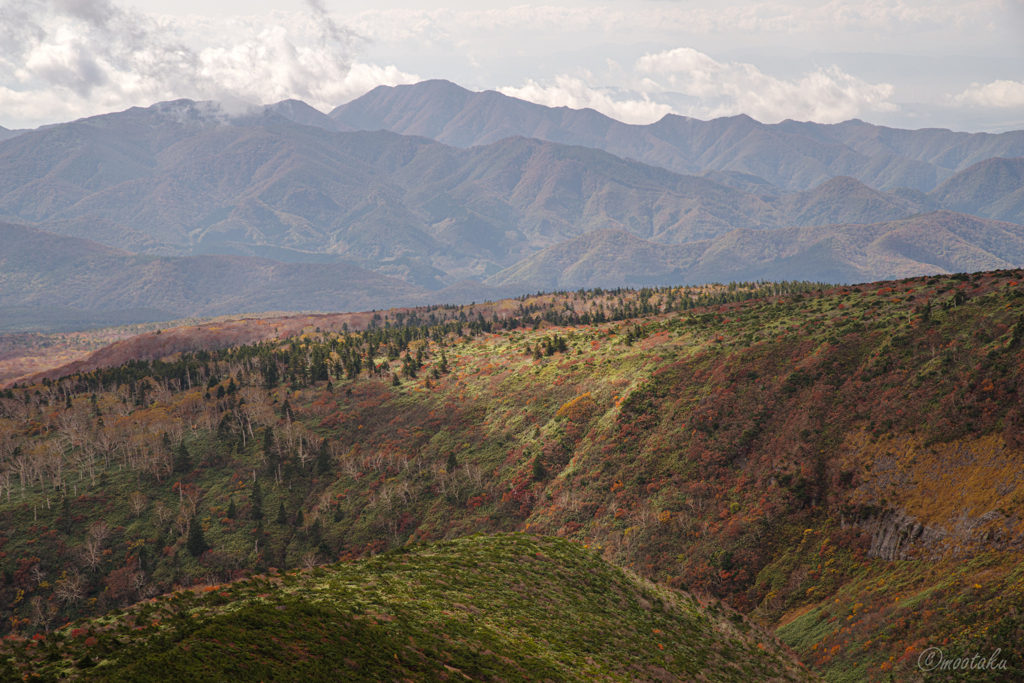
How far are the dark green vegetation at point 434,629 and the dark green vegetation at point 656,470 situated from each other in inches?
462

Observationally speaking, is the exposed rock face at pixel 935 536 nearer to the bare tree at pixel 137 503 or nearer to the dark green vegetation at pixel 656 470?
the dark green vegetation at pixel 656 470

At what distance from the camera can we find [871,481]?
6512 centimetres

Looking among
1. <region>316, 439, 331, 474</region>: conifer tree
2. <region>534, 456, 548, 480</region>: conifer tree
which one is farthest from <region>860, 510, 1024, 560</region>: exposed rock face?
<region>316, 439, 331, 474</region>: conifer tree

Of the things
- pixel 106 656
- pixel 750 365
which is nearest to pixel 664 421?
pixel 750 365

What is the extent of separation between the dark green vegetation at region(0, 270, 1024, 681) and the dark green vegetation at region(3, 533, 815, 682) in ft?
38.5

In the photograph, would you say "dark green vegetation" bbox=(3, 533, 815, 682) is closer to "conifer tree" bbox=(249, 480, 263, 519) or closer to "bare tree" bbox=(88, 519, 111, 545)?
"conifer tree" bbox=(249, 480, 263, 519)

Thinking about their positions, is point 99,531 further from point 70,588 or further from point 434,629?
point 434,629

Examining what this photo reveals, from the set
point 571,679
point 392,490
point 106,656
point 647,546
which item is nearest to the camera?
point 106,656

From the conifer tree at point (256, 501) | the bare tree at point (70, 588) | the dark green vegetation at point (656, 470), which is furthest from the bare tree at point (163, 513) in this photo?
the bare tree at point (70, 588)

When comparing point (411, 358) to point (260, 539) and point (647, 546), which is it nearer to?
point (260, 539)

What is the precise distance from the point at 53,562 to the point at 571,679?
106 meters

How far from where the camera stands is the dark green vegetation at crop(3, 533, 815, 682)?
28484mm

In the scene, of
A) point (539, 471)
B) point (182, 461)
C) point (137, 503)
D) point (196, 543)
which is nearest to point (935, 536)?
point (539, 471)

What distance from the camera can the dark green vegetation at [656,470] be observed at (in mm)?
53875
